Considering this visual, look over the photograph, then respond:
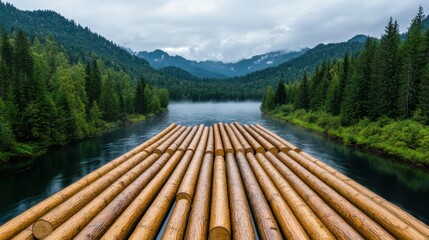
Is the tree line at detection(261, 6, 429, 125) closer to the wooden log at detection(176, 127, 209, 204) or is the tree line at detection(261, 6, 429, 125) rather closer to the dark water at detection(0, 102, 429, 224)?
the dark water at detection(0, 102, 429, 224)

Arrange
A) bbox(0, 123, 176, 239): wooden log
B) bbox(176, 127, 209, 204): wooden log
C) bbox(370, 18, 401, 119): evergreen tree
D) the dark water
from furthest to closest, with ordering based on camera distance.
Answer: bbox(370, 18, 401, 119): evergreen tree < the dark water < bbox(176, 127, 209, 204): wooden log < bbox(0, 123, 176, 239): wooden log

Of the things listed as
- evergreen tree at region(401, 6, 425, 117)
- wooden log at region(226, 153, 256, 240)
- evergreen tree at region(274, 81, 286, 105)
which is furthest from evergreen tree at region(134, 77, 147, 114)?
wooden log at region(226, 153, 256, 240)

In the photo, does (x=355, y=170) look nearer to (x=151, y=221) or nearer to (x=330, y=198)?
(x=330, y=198)

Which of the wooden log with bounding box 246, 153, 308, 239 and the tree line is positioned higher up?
the tree line

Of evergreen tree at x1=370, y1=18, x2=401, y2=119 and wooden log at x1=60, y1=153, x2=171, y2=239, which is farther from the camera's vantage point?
evergreen tree at x1=370, y1=18, x2=401, y2=119

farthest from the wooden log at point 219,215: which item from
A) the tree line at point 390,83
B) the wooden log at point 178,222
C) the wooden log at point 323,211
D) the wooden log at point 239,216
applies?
the tree line at point 390,83

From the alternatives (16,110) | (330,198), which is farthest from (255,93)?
(330,198)

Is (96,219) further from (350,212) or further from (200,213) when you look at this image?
(350,212)

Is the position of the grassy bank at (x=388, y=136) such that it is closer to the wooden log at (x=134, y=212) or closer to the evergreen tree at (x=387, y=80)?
the evergreen tree at (x=387, y=80)
